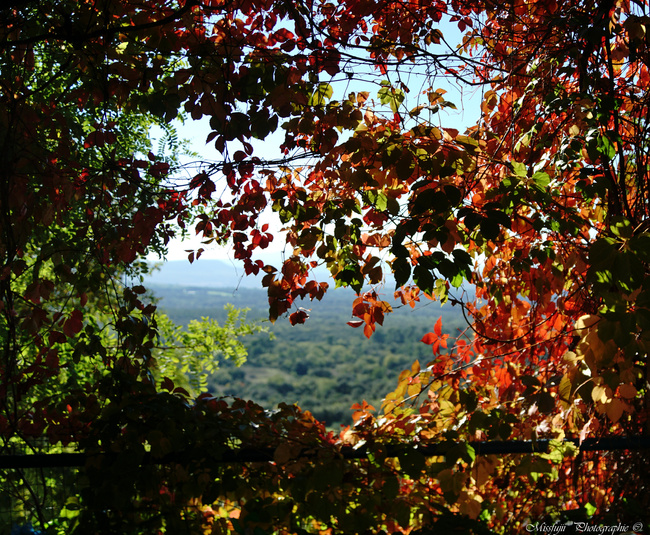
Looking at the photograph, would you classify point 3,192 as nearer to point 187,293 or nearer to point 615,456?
point 615,456

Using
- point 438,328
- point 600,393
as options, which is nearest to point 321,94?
point 438,328

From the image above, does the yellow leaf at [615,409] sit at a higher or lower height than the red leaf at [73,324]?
lower

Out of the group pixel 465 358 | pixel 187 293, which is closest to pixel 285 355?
pixel 187 293

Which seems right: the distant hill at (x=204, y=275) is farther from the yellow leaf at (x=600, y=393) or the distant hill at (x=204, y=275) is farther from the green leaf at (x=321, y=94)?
the yellow leaf at (x=600, y=393)

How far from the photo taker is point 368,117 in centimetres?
175

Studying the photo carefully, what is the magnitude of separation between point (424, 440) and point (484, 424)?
0.63 feet

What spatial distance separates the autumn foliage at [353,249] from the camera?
125cm

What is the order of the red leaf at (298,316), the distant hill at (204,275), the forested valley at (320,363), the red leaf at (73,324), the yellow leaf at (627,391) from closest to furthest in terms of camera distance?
the yellow leaf at (627,391), the red leaf at (73,324), the red leaf at (298,316), the distant hill at (204,275), the forested valley at (320,363)

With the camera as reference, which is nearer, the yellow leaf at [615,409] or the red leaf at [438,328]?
the yellow leaf at [615,409]

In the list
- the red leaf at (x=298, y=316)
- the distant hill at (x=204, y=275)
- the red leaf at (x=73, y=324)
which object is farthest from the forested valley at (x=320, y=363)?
the red leaf at (x=73, y=324)

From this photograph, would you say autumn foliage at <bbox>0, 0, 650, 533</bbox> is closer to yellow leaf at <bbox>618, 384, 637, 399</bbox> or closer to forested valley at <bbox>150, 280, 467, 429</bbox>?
yellow leaf at <bbox>618, 384, 637, 399</bbox>

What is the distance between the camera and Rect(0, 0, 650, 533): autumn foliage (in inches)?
49.1

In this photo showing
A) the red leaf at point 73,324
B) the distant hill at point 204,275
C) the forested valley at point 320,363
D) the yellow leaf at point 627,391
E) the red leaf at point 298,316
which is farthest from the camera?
the forested valley at point 320,363

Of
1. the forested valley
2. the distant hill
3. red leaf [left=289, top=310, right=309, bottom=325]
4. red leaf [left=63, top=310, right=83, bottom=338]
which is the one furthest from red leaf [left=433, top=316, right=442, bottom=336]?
the forested valley
